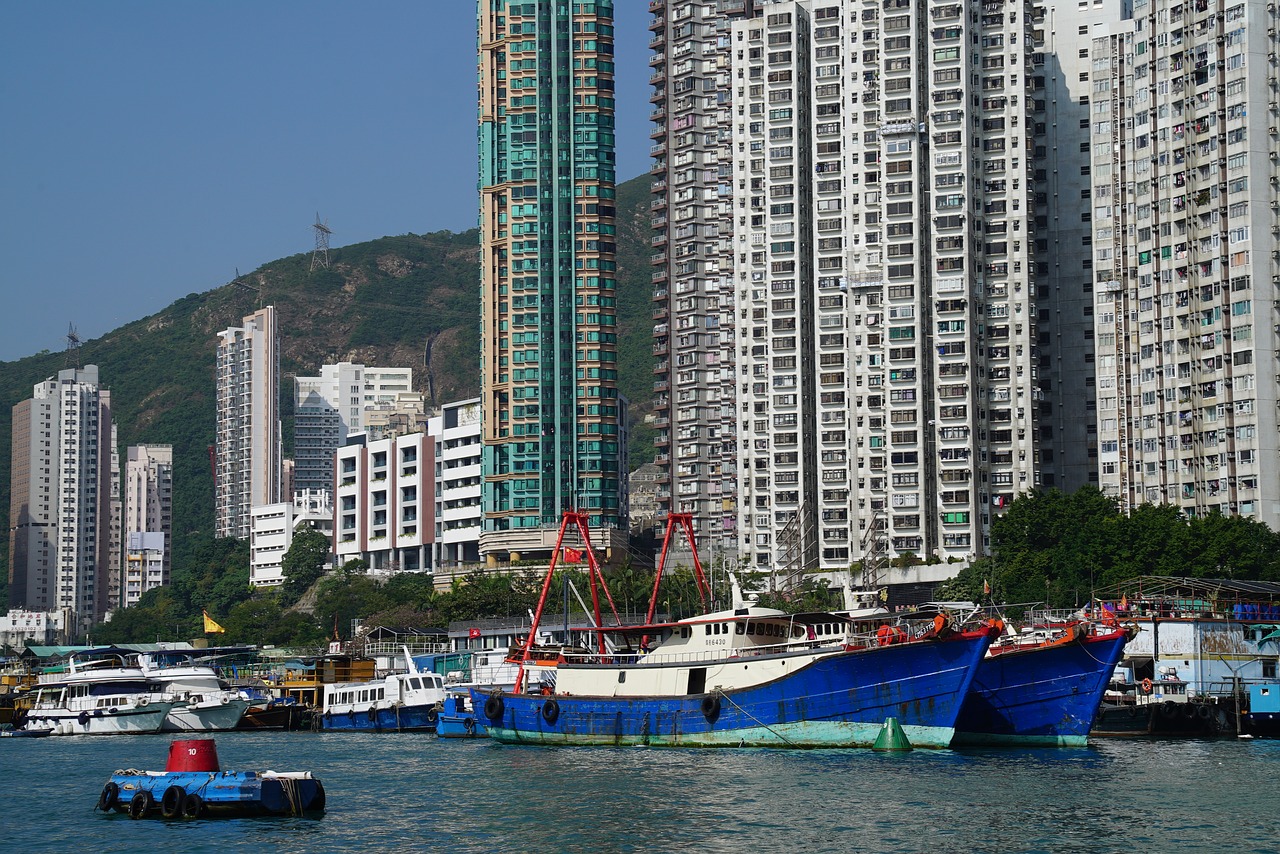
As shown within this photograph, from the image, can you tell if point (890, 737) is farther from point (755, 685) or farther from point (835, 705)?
point (755, 685)

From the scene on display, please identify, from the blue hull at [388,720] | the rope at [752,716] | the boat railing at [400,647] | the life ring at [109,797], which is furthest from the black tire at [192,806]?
the boat railing at [400,647]

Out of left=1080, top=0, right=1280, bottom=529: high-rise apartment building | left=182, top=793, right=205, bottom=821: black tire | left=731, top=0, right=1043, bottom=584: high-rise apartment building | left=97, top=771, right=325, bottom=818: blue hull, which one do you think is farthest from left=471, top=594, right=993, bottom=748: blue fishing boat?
left=731, top=0, right=1043, bottom=584: high-rise apartment building

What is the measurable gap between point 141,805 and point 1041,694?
40.5 m

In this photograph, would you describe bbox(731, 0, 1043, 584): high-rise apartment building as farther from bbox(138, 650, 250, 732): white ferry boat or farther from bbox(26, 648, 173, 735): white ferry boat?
bbox(26, 648, 173, 735): white ferry boat

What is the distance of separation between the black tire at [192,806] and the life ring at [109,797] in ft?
12.3

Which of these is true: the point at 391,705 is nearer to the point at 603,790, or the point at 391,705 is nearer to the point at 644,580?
the point at 603,790

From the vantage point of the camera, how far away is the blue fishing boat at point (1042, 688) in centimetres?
8094

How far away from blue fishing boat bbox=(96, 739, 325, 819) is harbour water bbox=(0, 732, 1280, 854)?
789 millimetres

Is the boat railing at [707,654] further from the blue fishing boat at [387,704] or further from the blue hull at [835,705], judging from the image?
the blue fishing boat at [387,704]

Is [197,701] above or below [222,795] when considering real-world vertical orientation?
below

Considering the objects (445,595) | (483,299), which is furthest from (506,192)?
(445,595)

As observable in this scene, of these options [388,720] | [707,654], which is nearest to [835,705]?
[707,654]

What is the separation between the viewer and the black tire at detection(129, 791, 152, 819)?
207 feet

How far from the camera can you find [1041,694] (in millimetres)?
Result: 82312
